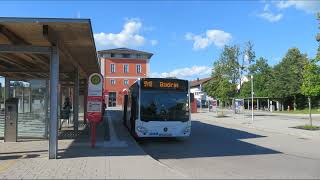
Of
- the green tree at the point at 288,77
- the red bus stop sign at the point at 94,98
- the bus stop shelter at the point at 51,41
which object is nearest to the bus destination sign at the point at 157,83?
the bus stop shelter at the point at 51,41

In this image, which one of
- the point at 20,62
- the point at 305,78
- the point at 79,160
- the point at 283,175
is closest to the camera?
the point at 283,175

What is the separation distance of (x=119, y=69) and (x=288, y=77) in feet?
125

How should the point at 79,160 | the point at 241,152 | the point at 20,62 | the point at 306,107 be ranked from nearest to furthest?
the point at 79,160 → the point at 241,152 → the point at 20,62 → the point at 306,107

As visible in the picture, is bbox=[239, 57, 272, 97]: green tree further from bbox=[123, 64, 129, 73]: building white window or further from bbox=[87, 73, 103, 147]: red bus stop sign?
bbox=[87, 73, 103, 147]: red bus stop sign

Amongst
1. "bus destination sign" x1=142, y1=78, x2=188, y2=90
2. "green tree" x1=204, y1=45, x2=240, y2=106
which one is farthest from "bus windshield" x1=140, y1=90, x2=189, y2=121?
"green tree" x1=204, y1=45, x2=240, y2=106

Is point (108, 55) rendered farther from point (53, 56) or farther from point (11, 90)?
point (53, 56)

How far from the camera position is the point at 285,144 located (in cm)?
2047

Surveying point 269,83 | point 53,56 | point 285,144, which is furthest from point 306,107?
point 53,56

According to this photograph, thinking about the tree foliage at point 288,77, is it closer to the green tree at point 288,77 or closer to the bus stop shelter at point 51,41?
the green tree at point 288,77

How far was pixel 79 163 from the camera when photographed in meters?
12.6

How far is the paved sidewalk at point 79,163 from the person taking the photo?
10.7 meters

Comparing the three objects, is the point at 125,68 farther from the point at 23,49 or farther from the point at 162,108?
the point at 23,49

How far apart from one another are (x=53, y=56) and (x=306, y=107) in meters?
71.7

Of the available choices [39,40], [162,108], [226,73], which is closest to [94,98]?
[39,40]
